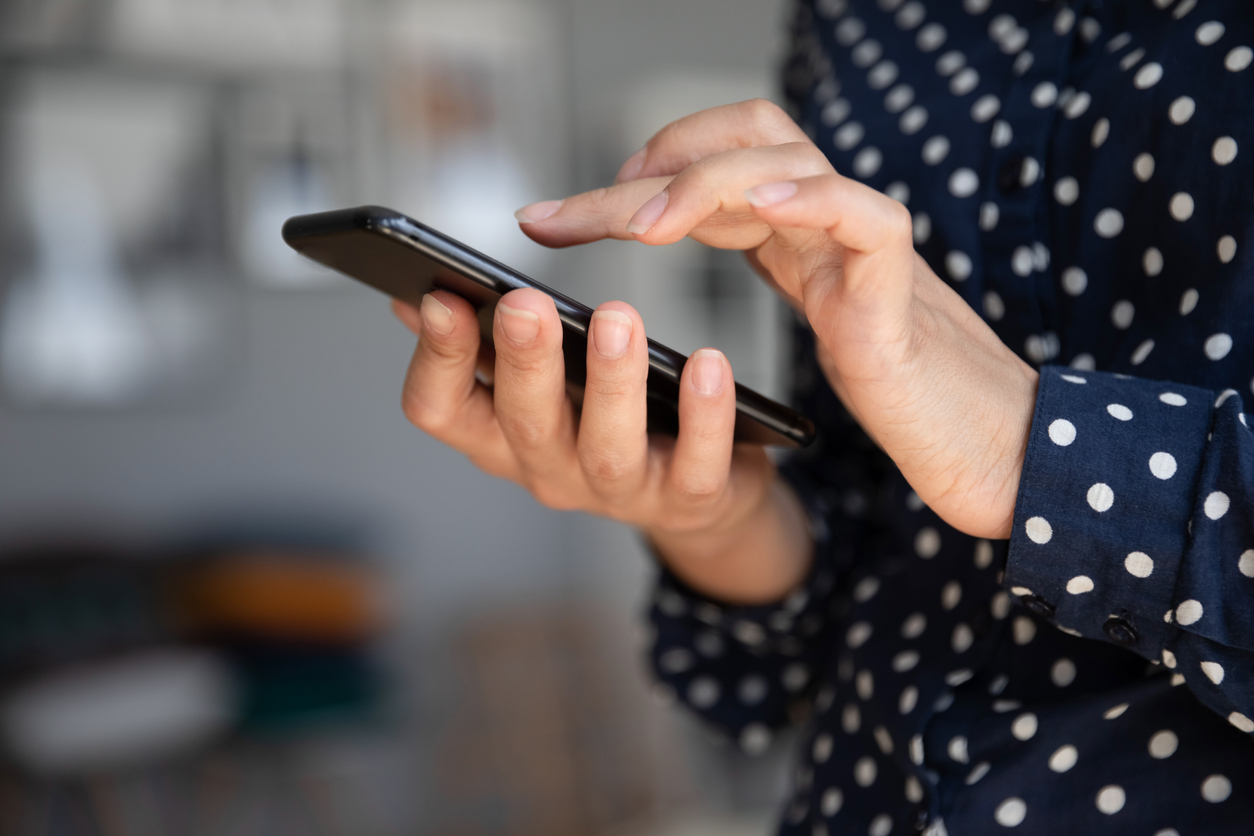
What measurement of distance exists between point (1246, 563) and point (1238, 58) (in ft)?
0.87

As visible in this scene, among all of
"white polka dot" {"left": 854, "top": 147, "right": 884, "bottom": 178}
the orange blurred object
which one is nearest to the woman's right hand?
"white polka dot" {"left": 854, "top": 147, "right": 884, "bottom": 178}

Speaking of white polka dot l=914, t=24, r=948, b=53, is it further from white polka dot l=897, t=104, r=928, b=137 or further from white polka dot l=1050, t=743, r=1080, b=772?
white polka dot l=1050, t=743, r=1080, b=772

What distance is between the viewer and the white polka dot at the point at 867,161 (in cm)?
63

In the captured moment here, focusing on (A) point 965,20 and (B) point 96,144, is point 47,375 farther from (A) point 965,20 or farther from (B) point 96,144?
(A) point 965,20

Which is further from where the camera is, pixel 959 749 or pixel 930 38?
pixel 930 38

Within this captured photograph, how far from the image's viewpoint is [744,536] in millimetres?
675

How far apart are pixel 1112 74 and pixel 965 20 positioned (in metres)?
0.16

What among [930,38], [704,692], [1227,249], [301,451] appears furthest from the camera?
[301,451]

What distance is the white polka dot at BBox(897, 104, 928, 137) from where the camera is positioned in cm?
62

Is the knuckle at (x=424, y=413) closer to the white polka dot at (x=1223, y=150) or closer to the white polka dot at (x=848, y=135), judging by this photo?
the white polka dot at (x=848, y=135)

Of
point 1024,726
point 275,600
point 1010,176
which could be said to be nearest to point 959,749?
point 1024,726

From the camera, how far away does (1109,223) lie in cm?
53

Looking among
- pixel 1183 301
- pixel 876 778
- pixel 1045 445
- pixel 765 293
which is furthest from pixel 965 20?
pixel 765 293

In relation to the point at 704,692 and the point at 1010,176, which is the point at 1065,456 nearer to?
the point at 1010,176
